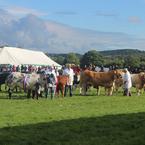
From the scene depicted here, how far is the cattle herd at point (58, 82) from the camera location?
28703 mm

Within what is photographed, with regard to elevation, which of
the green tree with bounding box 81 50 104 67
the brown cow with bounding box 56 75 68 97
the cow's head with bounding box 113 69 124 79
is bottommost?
the brown cow with bounding box 56 75 68 97

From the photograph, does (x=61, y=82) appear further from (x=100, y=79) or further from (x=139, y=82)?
(x=139, y=82)

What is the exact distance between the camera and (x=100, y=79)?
33344 mm

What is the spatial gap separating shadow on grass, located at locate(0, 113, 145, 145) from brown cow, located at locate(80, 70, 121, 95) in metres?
16.0

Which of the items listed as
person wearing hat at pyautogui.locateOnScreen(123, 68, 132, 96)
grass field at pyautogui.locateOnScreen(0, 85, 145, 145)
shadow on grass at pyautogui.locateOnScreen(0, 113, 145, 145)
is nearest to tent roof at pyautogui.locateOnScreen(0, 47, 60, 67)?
person wearing hat at pyautogui.locateOnScreen(123, 68, 132, 96)

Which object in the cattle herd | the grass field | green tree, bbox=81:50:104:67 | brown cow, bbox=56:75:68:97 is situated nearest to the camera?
the grass field

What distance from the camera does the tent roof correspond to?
59.1 metres

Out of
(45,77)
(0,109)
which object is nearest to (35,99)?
(45,77)

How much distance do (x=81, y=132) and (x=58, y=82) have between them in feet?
53.1

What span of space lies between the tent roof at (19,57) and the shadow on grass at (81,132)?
42.7m

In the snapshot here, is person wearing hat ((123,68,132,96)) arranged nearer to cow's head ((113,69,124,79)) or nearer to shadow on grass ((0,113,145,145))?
cow's head ((113,69,124,79))

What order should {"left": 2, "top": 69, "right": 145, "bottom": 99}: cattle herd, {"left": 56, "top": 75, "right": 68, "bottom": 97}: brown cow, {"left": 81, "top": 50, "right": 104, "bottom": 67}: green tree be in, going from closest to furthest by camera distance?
{"left": 2, "top": 69, "right": 145, "bottom": 99}: cattle herd, {"left": 56, "top": 75, "right": 68, "bottom": 97}: brown cow, {"left": 81, "top": 50, "right": 104, "bottom": 67}: green tree

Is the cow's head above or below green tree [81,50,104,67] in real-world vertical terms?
below

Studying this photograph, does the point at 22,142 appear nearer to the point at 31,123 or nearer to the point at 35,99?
the point at 31,123
